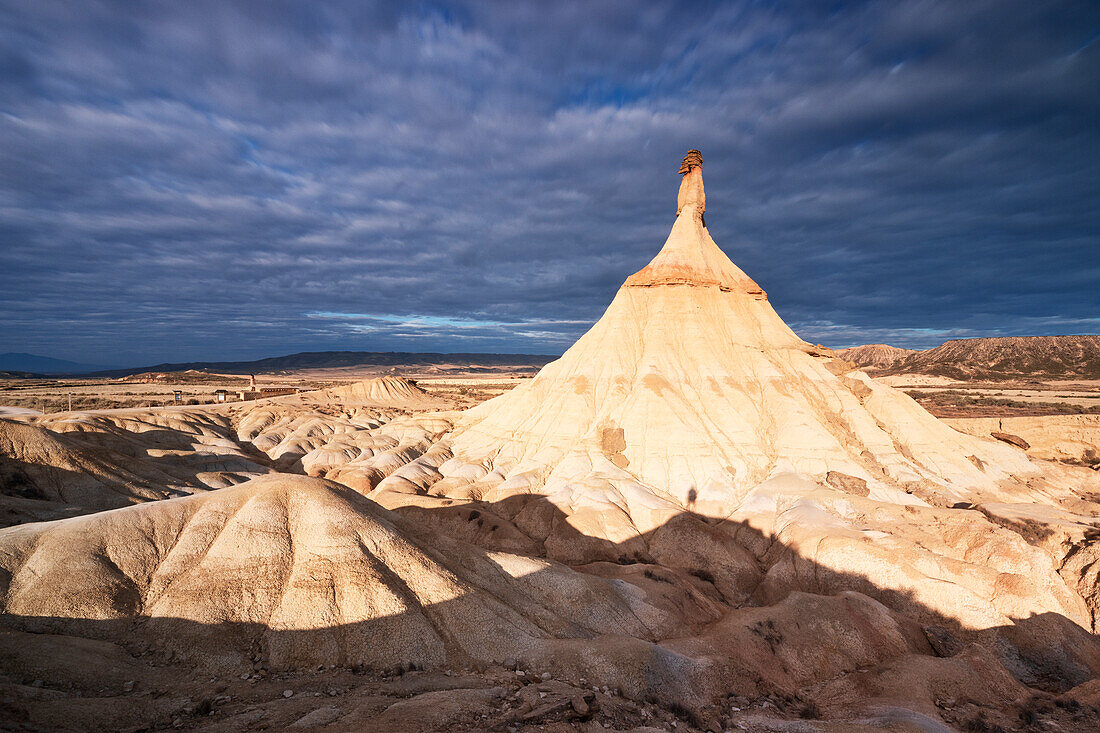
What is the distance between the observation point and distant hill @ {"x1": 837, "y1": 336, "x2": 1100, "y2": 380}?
156m

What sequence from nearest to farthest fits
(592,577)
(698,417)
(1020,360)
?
(592,577) < (698,417) < (1020,360)

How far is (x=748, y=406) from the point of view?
42.4 m

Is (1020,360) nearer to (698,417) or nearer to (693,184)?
(693,184)

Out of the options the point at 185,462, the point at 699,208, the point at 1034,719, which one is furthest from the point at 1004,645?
the point at 185,462

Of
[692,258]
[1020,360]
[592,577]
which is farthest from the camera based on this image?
[1020,360]

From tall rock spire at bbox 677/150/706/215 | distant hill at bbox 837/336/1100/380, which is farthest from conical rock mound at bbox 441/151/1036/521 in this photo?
distant hill at bbox 837/336/1100/380

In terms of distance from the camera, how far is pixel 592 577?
22.0m

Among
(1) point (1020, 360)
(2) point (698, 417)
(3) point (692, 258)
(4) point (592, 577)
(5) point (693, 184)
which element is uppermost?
(5) point (693, 184)

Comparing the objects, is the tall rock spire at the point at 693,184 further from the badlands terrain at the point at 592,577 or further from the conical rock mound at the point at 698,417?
the badlands terrain at the point at 592,577

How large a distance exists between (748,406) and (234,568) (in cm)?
3990

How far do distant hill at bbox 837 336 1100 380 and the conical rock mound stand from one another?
13102 cm

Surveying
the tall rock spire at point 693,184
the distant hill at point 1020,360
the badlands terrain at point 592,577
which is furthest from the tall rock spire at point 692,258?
the distant hill at point 1020,360

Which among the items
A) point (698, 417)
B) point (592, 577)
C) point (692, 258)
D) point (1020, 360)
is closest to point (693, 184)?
point (692, 258)

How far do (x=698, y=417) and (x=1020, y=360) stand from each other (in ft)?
675
